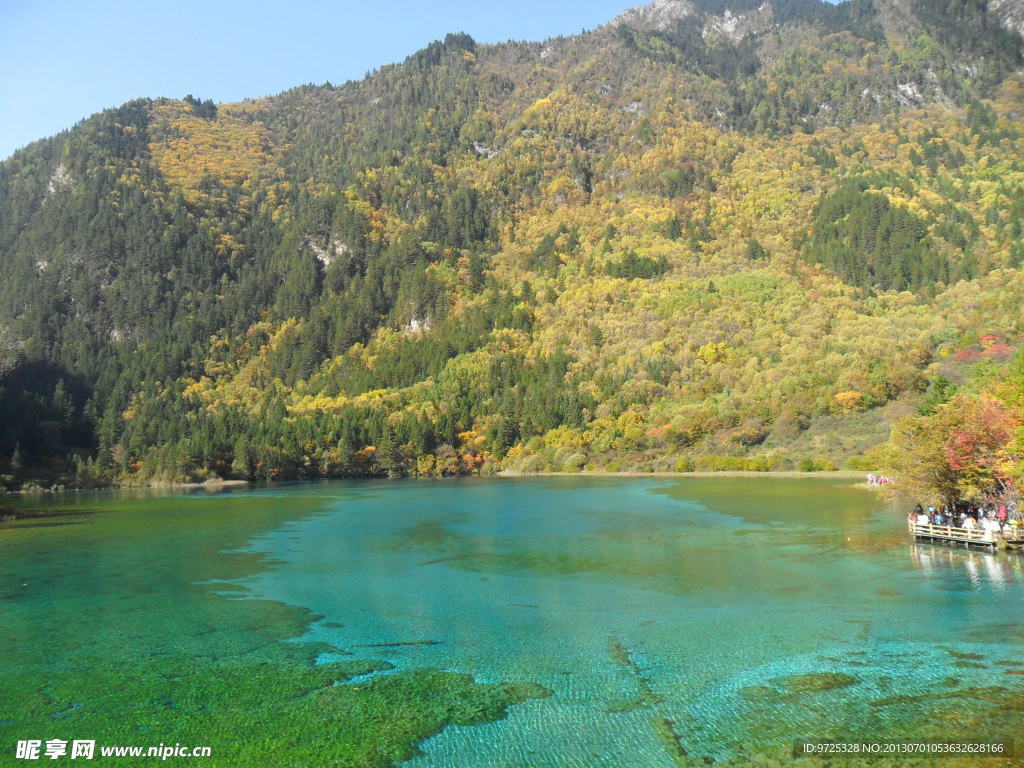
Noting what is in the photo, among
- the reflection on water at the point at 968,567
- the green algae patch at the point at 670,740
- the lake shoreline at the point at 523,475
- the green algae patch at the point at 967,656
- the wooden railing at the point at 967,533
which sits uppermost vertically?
the wooden railing at the point at 967,533

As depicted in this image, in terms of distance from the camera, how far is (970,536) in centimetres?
4434

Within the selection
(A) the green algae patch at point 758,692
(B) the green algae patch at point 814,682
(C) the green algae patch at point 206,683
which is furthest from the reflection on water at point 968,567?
(C) the green algae patch at point 206,683

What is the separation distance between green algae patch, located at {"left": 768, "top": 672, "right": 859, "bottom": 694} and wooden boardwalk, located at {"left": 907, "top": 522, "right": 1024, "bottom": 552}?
27.5m

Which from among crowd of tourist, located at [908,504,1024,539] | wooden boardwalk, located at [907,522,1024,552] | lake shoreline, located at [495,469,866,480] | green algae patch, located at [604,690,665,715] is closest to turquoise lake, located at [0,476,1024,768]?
green algae patch, located at [604,690,665,715]

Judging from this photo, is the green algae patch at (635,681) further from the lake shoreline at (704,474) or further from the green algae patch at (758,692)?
the lake shoreline at (704,474)

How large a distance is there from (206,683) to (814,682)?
1856 centimetres

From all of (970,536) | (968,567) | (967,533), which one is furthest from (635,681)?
(967,533)

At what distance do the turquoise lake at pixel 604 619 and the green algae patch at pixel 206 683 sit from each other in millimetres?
270

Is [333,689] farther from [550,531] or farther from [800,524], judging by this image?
[800,524]

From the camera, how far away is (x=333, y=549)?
53875 mm

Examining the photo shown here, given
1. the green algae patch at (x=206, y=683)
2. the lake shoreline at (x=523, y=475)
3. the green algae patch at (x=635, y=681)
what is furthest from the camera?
the lake shoreline at (x=523, y=475)

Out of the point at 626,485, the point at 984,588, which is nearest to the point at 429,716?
the point at 984,588

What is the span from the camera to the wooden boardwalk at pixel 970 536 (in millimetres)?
42781

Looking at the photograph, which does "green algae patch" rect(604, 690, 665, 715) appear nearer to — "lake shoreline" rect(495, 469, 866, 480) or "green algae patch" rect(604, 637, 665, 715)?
"green algae patch" rect(604, 637, 665, 715)
